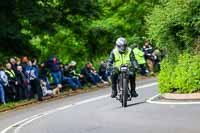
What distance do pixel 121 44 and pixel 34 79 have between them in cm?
827

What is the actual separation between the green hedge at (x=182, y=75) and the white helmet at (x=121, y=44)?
181 centimetres

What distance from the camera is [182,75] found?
20.2m

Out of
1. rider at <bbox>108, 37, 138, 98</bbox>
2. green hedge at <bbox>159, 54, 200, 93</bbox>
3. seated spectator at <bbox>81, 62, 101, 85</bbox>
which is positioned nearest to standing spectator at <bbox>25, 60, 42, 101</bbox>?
seated spectator at <bbox>81, 62, 101, 85</bbox>

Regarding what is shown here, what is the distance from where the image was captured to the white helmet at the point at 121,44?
19.7 meters

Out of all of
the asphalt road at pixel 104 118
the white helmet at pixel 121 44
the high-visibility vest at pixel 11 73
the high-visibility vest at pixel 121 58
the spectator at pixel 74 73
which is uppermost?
the white helmet at pixel 121 44

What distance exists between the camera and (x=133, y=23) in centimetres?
4559

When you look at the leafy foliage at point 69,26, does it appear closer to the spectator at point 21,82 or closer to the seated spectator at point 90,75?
the seated spectator at point 90,75

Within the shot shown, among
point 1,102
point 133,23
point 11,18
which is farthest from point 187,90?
point 133,23

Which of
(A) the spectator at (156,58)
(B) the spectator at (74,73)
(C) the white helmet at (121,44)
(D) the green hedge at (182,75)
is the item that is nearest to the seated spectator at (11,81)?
(B) the spectator at (74,73)

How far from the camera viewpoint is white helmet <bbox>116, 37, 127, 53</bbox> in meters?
19.7

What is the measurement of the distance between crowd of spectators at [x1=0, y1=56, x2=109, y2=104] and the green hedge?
695 cm

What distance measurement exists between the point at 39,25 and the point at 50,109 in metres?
9.60

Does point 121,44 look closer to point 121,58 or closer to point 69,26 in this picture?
point 121,58

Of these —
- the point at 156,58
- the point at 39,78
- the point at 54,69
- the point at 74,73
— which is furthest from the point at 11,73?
the point at 156,58
